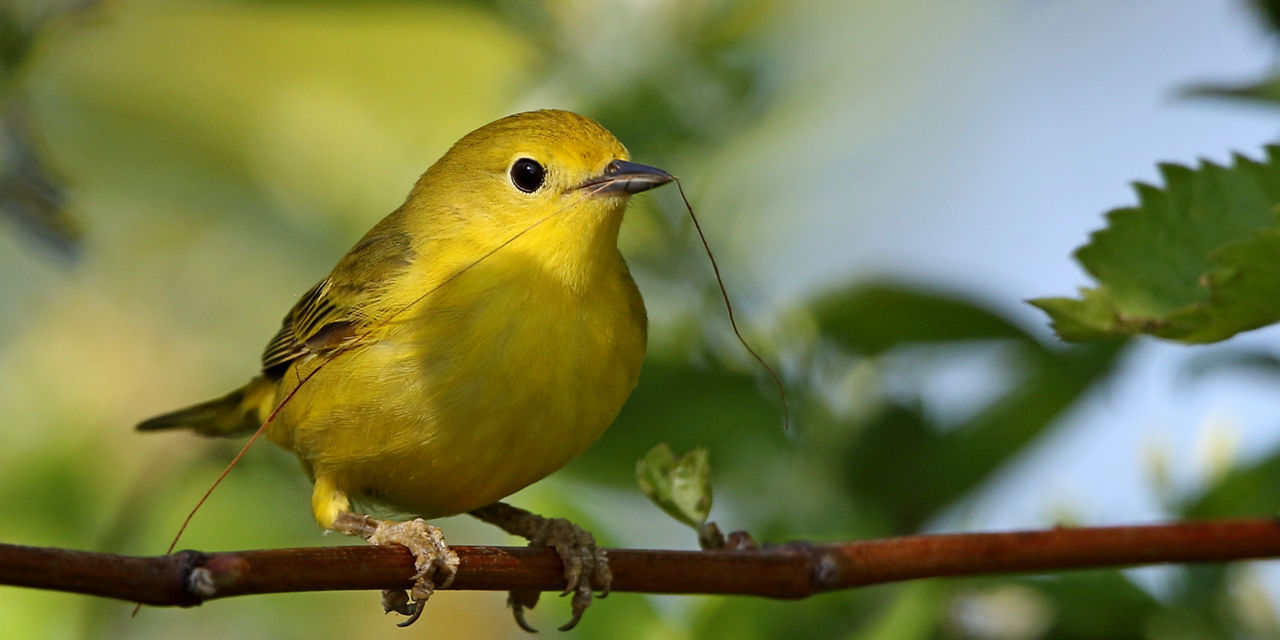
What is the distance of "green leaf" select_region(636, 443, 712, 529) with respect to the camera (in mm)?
2326

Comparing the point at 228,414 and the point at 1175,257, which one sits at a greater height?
the point at 1175,257

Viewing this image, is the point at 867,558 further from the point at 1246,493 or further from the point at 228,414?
the point at 228,414

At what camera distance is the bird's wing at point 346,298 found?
314 centimetres

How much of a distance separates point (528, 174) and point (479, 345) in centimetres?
64

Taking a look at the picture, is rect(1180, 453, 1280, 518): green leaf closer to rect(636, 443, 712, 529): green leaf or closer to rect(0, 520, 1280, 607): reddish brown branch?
rect(0, 520, 1280, 607): reddish brown branch

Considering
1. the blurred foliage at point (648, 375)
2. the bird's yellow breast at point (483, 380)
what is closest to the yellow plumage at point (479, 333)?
the bird's yellow breast at point (483, 380)

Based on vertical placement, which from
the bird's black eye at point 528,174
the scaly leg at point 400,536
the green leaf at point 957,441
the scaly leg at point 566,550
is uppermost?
the bird's black eye at point 528,174

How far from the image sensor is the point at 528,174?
326 centimetres

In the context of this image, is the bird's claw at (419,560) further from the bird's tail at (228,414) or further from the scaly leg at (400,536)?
the bird's tail at (228,414)

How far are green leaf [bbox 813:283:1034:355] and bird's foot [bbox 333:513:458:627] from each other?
914 millimetres

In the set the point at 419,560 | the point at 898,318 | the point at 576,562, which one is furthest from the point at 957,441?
the point at 419,560

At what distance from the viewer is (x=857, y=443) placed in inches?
107

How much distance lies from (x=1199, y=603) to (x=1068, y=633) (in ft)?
0.91

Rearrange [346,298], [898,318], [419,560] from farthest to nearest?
[346,298] → [898,318] → [419,560]
